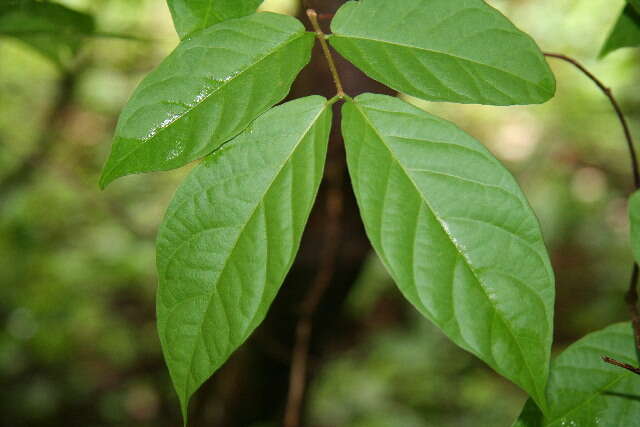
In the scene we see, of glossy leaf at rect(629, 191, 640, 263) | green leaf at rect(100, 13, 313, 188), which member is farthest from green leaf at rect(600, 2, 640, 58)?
green leaf at rect(100, 13, 313, 188)

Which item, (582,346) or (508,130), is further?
(508,130)

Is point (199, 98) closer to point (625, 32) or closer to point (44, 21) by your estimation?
point (44, 21)

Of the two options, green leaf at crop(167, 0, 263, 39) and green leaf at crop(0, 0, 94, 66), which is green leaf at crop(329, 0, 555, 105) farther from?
green leaf at crop(0, 0, 94, 66)

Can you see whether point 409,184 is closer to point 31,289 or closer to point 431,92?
point 431,92

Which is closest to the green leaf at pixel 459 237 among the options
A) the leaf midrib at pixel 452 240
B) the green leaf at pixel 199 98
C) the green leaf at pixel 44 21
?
the leaf midrib at pixel 452 240

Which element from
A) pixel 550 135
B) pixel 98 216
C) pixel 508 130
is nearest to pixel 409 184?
pixel 98 216

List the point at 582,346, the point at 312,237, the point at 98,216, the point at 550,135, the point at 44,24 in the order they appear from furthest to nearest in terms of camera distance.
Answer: the point at 550,135, the point at 98,216, the point at 312,237, the point at 44,24, the point at 582,346

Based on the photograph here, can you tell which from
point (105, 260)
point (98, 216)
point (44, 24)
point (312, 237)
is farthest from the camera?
point (98, 216)
